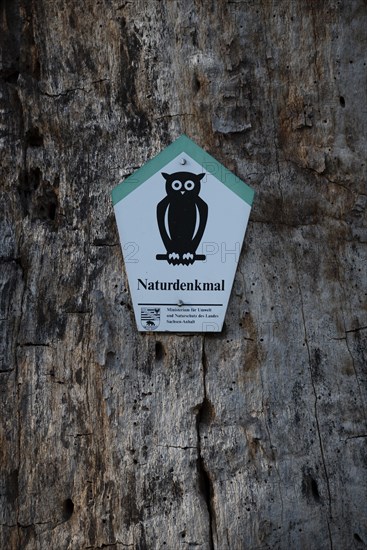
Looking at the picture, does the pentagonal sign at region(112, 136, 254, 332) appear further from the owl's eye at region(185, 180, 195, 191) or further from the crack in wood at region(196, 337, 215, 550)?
the crack in wood at region(196, 337, 215, 550)

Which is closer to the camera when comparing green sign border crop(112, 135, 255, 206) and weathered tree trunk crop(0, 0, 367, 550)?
weathered tree trunk crop(0, 0, 367, 550)

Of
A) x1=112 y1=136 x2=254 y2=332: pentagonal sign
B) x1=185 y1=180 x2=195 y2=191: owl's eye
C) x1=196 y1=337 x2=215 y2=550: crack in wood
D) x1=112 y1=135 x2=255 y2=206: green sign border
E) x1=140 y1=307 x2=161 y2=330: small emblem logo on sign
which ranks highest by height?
x1=112 y1=135 x2=255 y2=206: green sign border

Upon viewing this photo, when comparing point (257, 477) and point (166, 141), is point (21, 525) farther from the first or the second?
point (166, 141)

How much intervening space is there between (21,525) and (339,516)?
851 millimetres

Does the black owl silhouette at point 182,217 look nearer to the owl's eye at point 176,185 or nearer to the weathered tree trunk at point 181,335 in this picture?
the owl's eye at point 176,185

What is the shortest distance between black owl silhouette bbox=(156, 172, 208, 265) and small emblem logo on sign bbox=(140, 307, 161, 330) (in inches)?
5.7

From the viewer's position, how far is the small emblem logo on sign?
2189mm

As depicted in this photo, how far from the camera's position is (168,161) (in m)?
2.24

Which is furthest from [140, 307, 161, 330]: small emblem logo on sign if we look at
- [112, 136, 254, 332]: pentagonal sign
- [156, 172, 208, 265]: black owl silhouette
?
[156, 172, 208, 265]: black owl silhouette

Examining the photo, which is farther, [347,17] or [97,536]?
[347,17]

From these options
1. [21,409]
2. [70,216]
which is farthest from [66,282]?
[21,409]

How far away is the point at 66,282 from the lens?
7.31ft

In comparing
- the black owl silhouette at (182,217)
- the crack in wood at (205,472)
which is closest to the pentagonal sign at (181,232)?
the black owl silhouette at (182,217)

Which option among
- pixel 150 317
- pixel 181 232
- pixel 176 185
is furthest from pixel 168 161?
pixel 150 317
